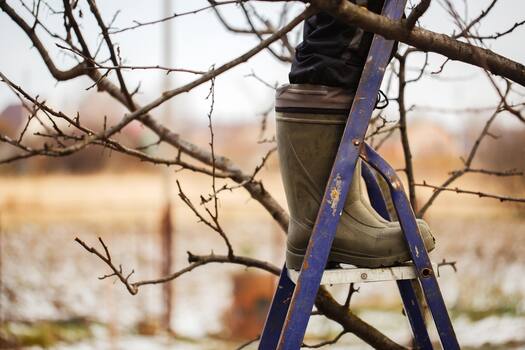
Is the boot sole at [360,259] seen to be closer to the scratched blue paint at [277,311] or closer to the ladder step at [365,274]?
the ladder step at [365,274]

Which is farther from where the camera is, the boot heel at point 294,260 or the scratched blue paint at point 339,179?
the boot heel at point 294,260

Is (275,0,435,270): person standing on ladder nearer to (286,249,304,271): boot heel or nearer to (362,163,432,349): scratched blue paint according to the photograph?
(286,249,304,271): boot heel

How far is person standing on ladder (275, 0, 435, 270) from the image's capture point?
1.48m

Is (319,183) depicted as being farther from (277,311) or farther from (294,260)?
(277,311)

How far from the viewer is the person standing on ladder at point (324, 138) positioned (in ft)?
4.86

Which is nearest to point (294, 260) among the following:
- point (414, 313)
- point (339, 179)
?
point (339, 179)

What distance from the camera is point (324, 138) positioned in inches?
59.1

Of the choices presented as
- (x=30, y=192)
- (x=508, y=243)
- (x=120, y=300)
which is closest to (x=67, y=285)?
(x=120, y=300)

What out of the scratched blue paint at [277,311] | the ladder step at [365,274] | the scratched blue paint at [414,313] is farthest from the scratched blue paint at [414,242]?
the scratched blue paint at [277,311]

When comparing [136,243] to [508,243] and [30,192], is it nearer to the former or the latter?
[30,192]

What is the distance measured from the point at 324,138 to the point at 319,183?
0.12 metres

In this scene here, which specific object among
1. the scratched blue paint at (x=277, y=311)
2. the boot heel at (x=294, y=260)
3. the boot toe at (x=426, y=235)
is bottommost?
the scratched blue paint at (x=277, y=311)

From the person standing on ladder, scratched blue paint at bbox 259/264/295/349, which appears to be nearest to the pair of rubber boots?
the person standing on ladder

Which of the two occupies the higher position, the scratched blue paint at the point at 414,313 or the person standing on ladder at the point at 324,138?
the person standing on ladder at the point at 324,138
